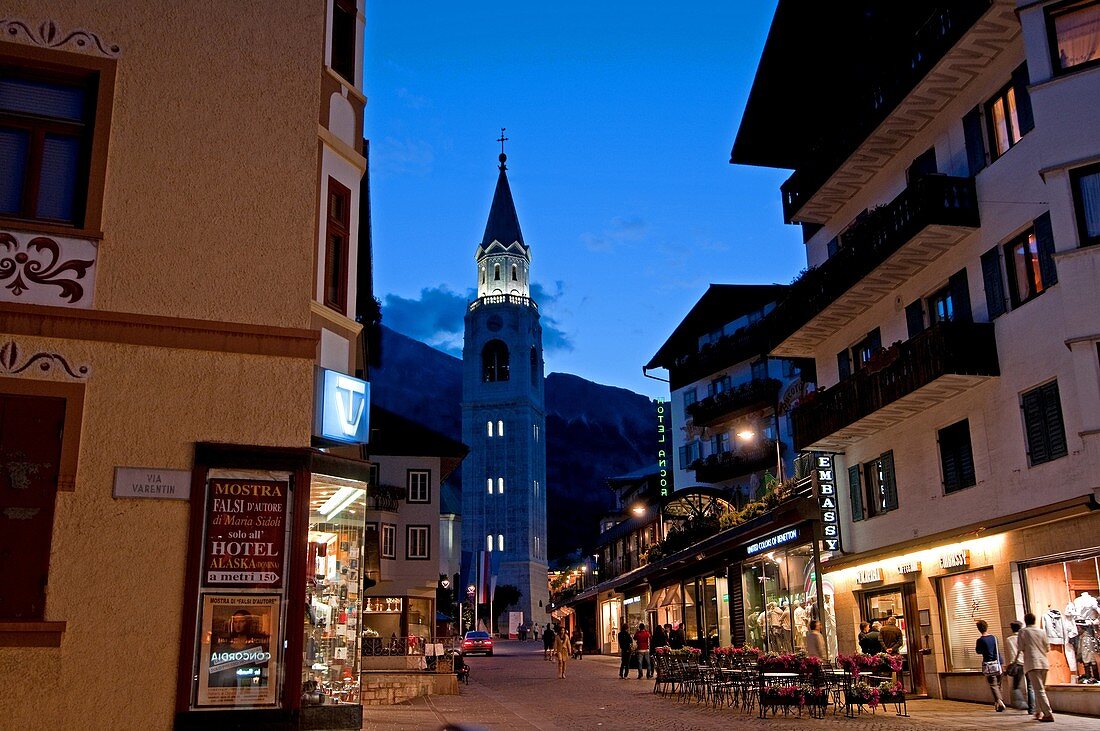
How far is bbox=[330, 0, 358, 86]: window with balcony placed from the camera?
14555 millimetres

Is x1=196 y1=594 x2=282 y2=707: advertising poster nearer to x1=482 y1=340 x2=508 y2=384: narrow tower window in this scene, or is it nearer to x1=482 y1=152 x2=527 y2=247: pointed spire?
x1=482 y1=340 x2=508 y2=384: narrow tower window

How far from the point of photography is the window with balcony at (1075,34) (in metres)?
18.4

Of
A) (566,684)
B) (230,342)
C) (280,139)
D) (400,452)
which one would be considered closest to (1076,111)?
(280,139)

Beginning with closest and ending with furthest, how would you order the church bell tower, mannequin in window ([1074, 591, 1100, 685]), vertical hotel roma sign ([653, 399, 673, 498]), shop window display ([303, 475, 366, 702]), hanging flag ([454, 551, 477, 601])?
shop window display ([303, 475, 366, 702]) < mannequin in window ([1074, 591, 1100, 685]) < vertical hotel roma sign ([653, 399, 673, 498]) < hanging flag ([454, 551, 477, 601]) < the church bell tower

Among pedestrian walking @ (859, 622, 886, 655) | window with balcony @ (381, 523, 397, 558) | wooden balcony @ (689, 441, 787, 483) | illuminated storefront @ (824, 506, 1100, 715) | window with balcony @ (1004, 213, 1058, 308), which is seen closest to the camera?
illuminated storefront @ (824, 506, 1100, 715)

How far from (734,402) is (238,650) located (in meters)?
38.1

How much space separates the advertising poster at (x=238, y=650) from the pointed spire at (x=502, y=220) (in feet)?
418

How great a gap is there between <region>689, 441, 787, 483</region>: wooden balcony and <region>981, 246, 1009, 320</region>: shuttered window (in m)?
22.7

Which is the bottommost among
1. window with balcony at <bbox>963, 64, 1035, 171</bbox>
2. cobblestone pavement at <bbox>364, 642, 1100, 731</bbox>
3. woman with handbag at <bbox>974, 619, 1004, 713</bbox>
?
cobblestone pavement at <bbox>364, 642, 1100, 731</bbox>

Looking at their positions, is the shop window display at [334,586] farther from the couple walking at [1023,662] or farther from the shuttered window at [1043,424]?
the shuttered window at [1043,424]

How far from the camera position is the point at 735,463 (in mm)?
46688

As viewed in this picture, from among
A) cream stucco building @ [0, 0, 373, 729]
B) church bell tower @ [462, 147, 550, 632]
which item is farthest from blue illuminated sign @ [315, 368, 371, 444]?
church bell tower @ [462, 147, 550, 632]

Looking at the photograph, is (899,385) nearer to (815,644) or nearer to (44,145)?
(815,644)

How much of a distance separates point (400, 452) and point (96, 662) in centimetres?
4214
